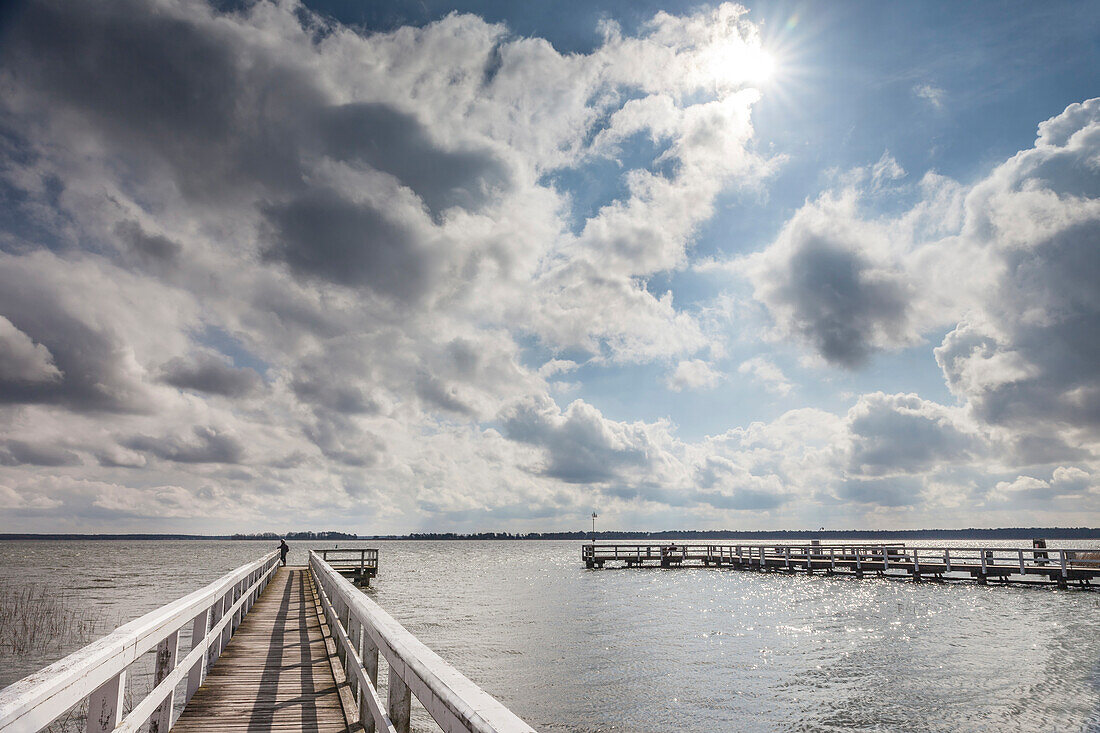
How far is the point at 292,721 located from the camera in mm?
6129

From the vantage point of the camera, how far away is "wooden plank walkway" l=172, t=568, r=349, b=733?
6109 mm

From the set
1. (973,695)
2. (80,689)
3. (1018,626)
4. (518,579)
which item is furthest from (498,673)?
(518,579)

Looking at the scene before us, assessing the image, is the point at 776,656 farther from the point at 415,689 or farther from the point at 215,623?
the point at 415,689

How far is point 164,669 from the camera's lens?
5172 millimetres

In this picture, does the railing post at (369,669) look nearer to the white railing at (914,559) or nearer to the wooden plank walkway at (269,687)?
the wooden plank walkway at (269,687)

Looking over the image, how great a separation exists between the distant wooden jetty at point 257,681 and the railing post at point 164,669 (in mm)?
10

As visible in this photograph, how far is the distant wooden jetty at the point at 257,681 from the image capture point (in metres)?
2.47

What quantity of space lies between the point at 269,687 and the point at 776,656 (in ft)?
53.4

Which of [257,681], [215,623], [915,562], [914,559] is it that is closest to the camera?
[257,681]

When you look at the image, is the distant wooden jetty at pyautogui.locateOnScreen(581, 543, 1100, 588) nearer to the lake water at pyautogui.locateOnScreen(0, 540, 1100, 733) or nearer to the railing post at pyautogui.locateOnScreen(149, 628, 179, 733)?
the lake water at pyautogui.locateOnScreen(0, 540, 1100, 733)

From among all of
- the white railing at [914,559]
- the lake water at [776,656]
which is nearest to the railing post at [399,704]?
the lake water at [776,656]

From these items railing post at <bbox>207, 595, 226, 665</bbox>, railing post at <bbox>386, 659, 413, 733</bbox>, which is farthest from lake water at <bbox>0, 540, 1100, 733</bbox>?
railing post at <bbox>386, 659, 413, 733</bbox>

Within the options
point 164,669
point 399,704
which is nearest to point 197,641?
point 164,669

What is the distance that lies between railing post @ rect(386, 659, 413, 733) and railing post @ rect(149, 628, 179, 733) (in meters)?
2.13
